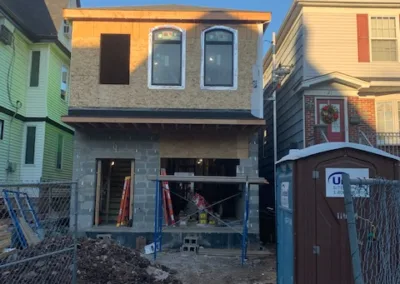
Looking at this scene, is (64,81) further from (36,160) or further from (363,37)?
(363,37)

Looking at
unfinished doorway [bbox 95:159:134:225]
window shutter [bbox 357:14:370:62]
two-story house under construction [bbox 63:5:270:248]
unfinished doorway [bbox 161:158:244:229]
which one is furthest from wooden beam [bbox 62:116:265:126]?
window shutter [bbox 357:14:370:62]

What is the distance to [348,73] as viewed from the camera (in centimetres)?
1231

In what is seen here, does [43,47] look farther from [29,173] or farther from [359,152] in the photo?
[359,152]

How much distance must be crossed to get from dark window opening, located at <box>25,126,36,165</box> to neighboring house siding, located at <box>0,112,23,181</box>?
288 mm

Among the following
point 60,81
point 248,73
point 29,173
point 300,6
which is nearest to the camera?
point 248,73

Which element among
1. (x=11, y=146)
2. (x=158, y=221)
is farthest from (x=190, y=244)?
(x=11, y=146)

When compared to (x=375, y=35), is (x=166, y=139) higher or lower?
lower

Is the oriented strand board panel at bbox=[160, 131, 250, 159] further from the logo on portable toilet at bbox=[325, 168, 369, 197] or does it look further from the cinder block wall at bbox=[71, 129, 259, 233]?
the logo on portable toilet at bbox=[325, 168, 369, 197]

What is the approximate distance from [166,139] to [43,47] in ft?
28.0

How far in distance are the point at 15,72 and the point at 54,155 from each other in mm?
4009

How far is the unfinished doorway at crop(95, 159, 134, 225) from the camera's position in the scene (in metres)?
13.0

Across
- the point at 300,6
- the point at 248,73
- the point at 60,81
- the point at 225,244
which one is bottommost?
the point at 225,244

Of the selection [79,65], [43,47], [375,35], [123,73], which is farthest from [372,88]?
[43,47]

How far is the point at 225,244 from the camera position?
11.1 m
